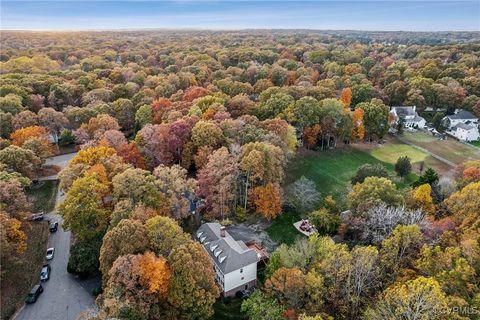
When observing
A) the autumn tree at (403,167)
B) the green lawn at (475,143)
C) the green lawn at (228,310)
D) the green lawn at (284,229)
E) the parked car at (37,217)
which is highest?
the autumn tree at (403,167)

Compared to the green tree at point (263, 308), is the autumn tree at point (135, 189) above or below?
above

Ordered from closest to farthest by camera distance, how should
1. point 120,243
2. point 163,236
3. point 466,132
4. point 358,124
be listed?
point 120,243, point 163,236, point 358,124, point 466,132

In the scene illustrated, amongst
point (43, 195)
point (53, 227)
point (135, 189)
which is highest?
point (135, 189)

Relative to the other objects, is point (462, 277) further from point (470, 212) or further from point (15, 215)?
point (15, 215)

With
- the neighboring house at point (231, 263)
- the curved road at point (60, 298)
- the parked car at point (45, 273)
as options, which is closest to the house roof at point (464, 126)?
the neighboring house at point (231, 263)

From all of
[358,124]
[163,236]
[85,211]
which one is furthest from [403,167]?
[85,211]

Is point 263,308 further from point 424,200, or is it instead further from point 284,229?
point 424,200

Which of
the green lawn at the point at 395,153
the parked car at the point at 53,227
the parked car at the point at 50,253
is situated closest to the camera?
the parked car at the point at 50,253

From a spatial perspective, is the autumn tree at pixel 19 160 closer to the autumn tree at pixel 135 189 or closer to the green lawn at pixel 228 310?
the autumn tree at pixel 135 189
